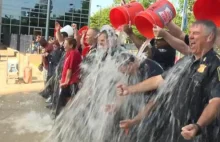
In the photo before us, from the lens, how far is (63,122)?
5.20 meters

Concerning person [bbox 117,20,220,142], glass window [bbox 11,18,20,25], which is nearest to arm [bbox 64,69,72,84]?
person [bbox 117,20,220,142]

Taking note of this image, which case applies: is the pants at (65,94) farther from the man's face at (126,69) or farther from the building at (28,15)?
the building at (28,15)

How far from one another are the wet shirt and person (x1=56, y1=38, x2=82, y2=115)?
9.98ft

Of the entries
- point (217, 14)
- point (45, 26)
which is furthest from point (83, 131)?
point (45, 26)

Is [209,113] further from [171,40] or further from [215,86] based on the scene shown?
[171,40]

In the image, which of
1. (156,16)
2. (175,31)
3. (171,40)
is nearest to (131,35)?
(175,31)

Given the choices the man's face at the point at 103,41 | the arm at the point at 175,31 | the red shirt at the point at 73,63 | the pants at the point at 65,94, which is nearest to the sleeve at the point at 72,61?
the red shirt at the point at 73,63

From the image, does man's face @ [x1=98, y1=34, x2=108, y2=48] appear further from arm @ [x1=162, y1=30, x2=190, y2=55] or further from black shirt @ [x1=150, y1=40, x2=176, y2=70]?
arm @ [x1=162, y1=30, x2=190, y2=55]

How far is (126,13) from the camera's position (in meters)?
4.37

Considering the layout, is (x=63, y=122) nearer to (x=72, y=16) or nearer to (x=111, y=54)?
(x=111, y=54)

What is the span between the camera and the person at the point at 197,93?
2605mm

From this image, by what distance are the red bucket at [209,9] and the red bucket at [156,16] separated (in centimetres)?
35

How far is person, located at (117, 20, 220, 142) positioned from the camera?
2605 millimetres

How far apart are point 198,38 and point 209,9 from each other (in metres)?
0.84
